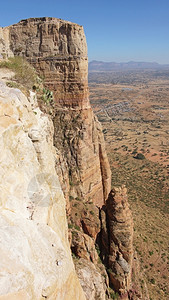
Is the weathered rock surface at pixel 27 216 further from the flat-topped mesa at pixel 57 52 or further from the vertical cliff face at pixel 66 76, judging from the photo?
the flat-topped mesa at pixel 57 52

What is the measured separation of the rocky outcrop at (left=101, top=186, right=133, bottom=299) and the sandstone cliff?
0.21 feet

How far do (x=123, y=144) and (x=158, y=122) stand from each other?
36.7 m

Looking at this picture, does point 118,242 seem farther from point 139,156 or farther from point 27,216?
point 139,156

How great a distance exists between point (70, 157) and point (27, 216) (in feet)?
38.6

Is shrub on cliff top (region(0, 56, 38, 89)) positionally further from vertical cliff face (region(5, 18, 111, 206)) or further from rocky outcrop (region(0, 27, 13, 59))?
rocky outcrop (region(0, 27, 13, 59))

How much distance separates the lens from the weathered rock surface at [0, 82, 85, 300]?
499 cm

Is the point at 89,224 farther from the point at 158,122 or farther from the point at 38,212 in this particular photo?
the point at 158,122

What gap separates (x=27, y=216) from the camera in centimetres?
671

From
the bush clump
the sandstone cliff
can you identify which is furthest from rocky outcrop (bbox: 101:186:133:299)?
the bush clump

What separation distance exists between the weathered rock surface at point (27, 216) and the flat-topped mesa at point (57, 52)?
971 centimetres

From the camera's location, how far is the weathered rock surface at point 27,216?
16.4 feet

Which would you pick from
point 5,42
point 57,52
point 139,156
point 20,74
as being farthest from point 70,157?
point 139,156

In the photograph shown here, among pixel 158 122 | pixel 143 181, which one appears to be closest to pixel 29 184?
pixel 143 181

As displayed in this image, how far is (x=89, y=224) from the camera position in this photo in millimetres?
A: 16328
